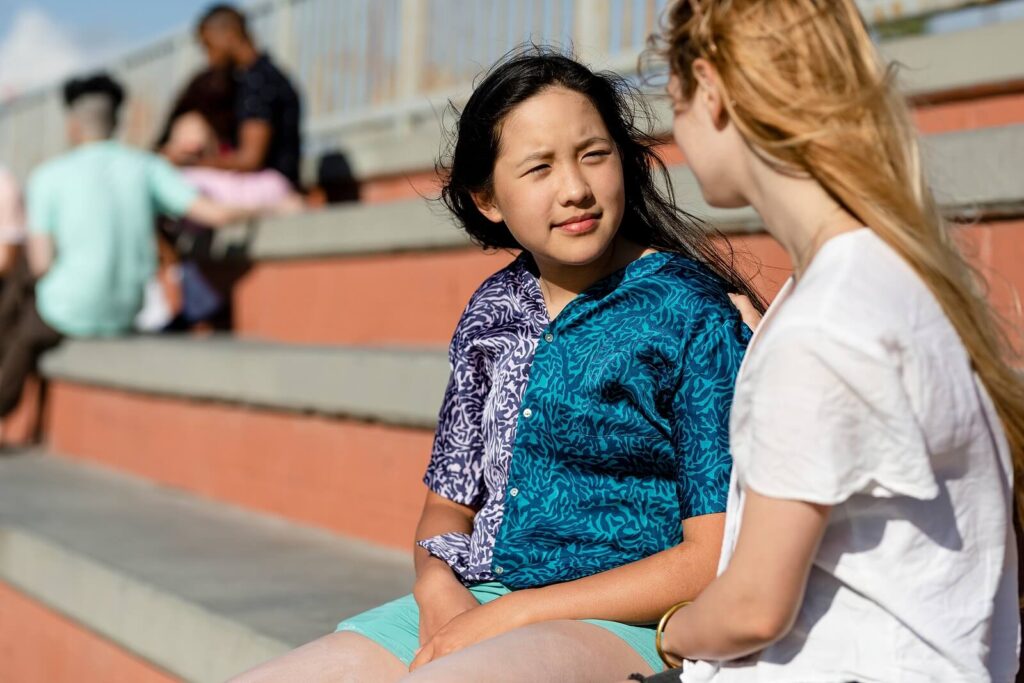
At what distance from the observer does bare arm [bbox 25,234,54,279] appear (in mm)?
5672

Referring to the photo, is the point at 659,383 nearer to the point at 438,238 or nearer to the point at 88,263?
the point at 438,238

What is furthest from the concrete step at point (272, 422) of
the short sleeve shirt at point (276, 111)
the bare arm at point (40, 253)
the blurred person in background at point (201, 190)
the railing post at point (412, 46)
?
the railing post at point (412, 46)

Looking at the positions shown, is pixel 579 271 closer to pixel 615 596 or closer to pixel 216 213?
pixel 615 596

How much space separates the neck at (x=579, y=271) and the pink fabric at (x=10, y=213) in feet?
15.1

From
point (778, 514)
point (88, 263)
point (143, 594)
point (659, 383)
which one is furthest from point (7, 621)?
point (778, 514)

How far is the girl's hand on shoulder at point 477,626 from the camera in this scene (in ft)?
5.66

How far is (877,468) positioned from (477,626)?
0.69 m

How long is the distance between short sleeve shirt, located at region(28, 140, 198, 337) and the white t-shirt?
183 inches

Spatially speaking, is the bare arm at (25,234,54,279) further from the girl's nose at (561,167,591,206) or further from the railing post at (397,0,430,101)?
the girl's nose at (561,167,591,206)

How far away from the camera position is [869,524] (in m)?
1.31

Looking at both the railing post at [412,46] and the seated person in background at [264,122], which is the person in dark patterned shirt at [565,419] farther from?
the railing post at [412,46]

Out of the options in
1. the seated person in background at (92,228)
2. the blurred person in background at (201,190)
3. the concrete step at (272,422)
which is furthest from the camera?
the blurred person in background at (201,190)

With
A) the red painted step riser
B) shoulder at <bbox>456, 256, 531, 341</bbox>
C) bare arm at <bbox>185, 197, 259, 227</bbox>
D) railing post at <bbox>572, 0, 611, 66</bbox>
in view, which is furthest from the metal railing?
shoulder at <bbox>456, 256, 531, 341</bbox>

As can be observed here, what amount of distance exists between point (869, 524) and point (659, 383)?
1.61ft
